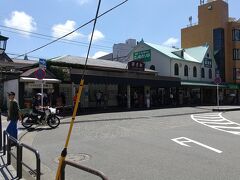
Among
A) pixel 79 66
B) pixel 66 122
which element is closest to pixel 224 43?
pixel 79 66

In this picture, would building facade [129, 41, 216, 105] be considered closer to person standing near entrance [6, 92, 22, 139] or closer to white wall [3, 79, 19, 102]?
white wall [3, 79, 19, 102]

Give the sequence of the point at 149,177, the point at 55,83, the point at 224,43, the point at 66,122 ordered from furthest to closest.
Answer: the point at 224,43 → the point at 55,83 → the point at 66,122 → the point at 149,177

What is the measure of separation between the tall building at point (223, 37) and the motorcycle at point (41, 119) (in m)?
36.7

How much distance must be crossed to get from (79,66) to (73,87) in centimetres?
249

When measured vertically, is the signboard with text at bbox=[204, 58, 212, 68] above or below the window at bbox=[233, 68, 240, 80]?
above

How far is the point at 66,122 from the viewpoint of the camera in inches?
682

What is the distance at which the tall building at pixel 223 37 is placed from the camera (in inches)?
1834

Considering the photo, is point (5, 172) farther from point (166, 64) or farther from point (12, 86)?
point (166, 64)

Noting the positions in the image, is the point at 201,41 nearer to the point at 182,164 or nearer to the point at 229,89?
the point at 229,89

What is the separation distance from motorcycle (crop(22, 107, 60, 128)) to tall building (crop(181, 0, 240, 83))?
3667cm

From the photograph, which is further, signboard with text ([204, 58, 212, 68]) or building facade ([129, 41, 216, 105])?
signboard with text ([204, 58, 212, 68])

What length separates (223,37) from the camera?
46.7 meters

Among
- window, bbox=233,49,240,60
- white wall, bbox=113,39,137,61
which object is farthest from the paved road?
white wall, bbox=113,39,137,61

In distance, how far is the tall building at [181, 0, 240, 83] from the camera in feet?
153
